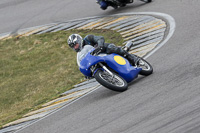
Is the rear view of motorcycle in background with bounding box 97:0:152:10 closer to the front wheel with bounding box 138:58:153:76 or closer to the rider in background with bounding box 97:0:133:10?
the rider in background with bounding box 97:0:133:10

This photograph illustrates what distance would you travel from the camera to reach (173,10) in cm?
1273

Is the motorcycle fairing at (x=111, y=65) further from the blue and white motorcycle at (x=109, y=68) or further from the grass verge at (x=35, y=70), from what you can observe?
the grass verge at (x=35, y=70)

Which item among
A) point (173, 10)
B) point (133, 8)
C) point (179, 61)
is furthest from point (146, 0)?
point (179, 61)

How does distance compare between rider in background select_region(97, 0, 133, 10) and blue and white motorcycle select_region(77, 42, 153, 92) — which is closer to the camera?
blue and white motorcycle select_region(77, 42, 153, 92)

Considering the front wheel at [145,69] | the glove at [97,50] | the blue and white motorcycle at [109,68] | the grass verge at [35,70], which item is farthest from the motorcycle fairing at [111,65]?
the grass verge at [35,70]

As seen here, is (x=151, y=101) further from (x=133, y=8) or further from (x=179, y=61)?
(x=133, y=8)

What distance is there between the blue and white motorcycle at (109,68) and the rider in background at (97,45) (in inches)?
4.5

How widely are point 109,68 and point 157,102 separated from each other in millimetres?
1824

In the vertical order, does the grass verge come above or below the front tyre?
below

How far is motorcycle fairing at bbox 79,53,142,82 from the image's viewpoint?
799 centimetres

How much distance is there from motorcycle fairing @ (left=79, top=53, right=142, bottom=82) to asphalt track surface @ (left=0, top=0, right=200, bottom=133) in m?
0.24

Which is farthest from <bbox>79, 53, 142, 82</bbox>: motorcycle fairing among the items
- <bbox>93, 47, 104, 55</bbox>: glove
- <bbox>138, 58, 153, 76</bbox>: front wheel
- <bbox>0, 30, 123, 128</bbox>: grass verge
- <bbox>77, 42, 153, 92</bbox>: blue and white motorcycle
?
<bbox>0, 30, 123, 128</bbox>: grass verge

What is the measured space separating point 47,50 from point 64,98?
4.31 meters

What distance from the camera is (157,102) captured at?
21.4 ft
